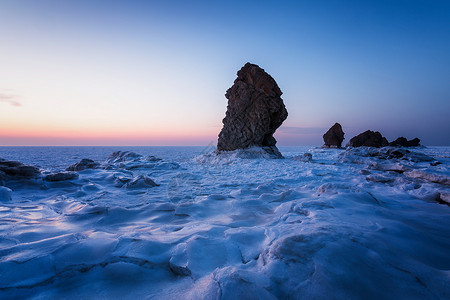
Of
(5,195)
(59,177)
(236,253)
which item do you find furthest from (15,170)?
(236,253)

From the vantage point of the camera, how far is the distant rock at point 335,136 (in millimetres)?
37309

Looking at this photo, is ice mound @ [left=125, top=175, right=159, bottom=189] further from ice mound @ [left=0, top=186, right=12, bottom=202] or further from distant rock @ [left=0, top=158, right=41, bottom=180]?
distant rock @ [left=0, top=158, right=41, bottom=180]

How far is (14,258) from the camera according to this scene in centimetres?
159

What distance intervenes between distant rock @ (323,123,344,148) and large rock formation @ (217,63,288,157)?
86.0 ft

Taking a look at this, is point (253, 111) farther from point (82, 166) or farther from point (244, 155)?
point (82, 166)

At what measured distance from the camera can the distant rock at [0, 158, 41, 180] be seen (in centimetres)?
534

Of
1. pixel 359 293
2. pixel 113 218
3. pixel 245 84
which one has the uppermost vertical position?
pixel 245 84

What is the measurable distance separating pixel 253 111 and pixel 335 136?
28419 millimetres

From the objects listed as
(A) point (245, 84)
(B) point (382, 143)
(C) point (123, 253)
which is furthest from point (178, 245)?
(B) point (382, 143)

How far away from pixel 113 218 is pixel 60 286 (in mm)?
1585

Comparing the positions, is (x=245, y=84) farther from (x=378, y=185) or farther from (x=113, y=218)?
(x=113, y=218)

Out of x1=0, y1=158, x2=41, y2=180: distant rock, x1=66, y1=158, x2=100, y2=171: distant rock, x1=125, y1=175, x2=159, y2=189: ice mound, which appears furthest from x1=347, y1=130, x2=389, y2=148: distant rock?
x1=0, y1=158, x2=41, y2=180: distant rock

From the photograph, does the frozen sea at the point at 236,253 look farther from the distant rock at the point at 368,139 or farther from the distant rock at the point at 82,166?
the distant rock at the point at 368,139

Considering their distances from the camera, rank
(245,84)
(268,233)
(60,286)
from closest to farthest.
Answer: (60,286)
(268,233)
(245,84)
